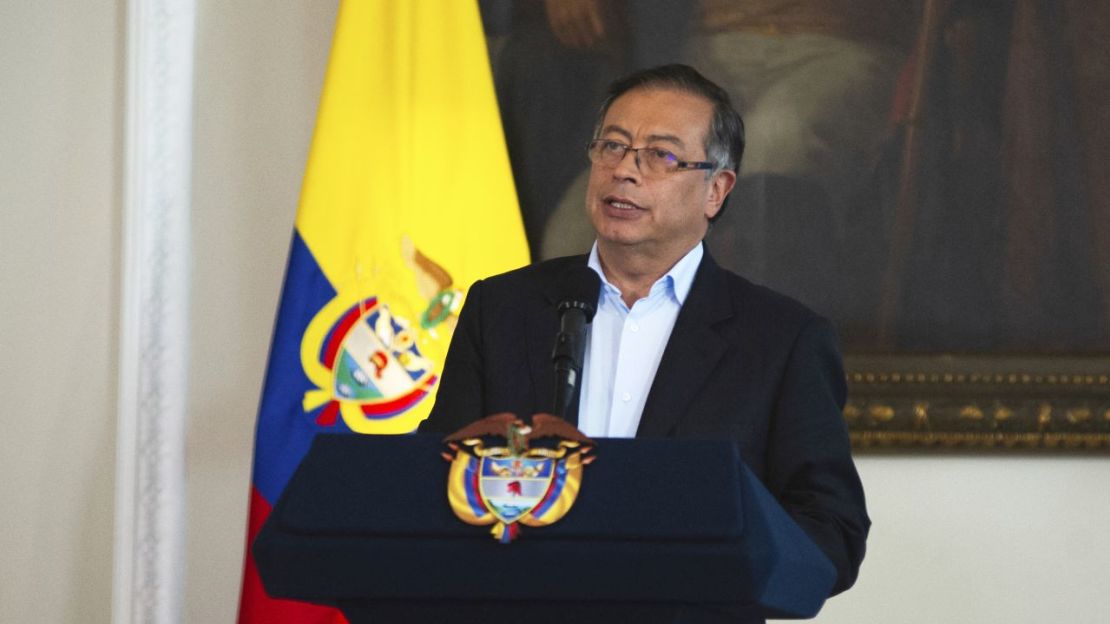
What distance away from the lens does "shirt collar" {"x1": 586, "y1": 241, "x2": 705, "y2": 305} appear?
8.21 feet

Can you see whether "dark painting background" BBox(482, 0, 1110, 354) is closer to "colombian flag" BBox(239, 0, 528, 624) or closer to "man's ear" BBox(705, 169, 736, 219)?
"colombian flag" BBox(239, 0, 528, 624)

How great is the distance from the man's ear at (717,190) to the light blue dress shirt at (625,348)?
0.08m

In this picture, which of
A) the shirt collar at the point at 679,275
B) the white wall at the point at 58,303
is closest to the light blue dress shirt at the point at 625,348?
the shirt collar at the point at 679,275

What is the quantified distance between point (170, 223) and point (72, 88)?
1.81ft

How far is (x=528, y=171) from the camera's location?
406 centimetres

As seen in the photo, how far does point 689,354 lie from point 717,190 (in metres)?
0.42

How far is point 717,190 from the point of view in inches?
103

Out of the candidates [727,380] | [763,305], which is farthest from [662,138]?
[727,380]

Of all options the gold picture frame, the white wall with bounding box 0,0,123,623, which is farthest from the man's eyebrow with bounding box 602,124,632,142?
the white wall with bounding box 0,0,123,623

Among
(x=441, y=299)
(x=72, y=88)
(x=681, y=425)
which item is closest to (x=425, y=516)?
(x=681, y=425)

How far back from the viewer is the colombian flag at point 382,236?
151 inches

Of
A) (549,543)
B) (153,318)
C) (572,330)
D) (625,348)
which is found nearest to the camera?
(549,543)

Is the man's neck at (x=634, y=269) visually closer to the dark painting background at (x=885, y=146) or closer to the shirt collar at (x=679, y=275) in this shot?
the shirt collar at (x=679, y=275)

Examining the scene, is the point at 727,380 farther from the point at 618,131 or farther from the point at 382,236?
the point at 382,236
